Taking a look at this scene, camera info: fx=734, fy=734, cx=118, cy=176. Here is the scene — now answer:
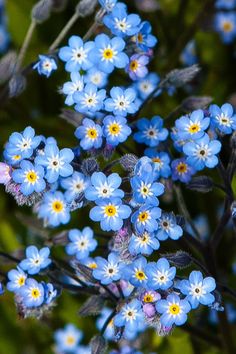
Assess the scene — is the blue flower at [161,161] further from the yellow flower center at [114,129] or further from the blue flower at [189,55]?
the blue flower at [189,55]

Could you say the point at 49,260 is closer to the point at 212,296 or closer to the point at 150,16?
the point at 212,296

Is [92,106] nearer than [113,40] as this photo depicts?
Yes

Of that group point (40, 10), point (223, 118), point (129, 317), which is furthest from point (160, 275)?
point (40, 10)

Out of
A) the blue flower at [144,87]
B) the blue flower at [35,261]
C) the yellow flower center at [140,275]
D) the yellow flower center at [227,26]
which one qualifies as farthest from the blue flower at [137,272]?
the yellow flower center at [227,26]

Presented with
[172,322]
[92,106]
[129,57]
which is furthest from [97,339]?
[129,57]

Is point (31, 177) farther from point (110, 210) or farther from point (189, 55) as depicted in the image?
point (189, 55)
